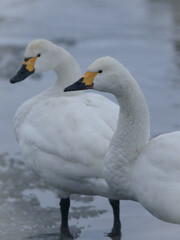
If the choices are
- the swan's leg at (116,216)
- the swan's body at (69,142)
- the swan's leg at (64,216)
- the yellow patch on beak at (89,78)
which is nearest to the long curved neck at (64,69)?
the swan's body at (69,142)

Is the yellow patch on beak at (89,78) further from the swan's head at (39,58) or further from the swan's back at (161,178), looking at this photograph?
the swan's head at (39,58)

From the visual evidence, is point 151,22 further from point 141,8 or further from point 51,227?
point 51,227

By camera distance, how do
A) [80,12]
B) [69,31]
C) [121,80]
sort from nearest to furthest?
[121,80]
[69,31]
[80,12]

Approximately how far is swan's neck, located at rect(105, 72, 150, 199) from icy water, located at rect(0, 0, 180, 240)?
68 cm

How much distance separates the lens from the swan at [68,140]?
4.31 meters

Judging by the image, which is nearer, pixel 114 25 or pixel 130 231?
pixel 130 231

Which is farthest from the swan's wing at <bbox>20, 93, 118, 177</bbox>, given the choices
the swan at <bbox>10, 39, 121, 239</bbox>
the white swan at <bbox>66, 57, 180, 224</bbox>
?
the white swan at <bbox>66, 57, 180, 224</bbox>

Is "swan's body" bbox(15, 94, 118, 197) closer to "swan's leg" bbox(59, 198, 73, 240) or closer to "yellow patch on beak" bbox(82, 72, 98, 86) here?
"swan's leg" bbox(59, 198, 73, 240)

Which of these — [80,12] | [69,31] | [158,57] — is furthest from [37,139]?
[80,12]

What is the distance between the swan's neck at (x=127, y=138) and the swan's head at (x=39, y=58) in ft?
4.66

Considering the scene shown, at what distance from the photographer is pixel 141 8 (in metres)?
10.7

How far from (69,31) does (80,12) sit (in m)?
0.98

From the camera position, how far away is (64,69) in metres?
5.28

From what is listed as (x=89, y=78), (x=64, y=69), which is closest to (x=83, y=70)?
(x=64, y=69)
